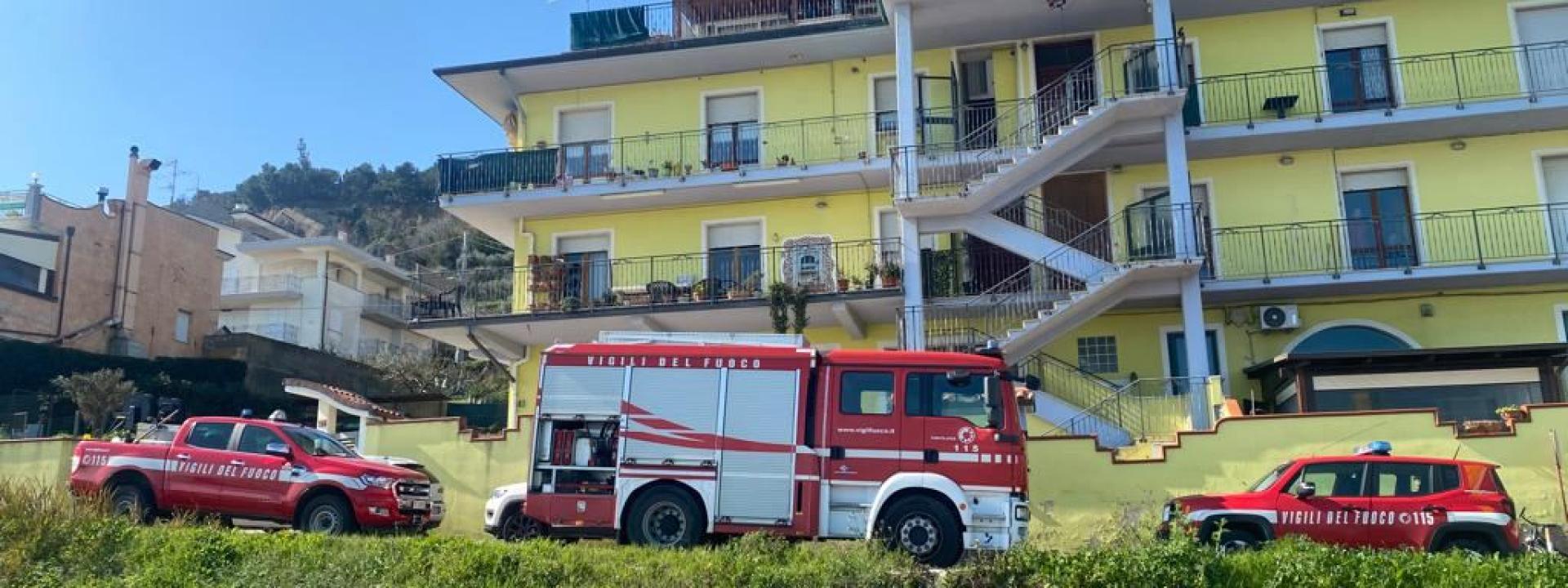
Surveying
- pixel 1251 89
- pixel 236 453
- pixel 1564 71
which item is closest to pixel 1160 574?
pixel 236 453

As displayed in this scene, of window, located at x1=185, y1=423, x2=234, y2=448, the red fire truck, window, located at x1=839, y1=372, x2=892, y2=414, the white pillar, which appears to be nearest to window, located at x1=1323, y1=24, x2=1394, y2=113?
the white pillar

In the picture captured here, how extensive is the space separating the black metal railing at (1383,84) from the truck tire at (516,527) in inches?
578

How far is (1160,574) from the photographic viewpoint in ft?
33.5

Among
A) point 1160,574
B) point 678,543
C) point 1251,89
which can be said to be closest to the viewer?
point 1160,574

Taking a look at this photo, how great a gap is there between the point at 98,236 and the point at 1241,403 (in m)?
35.7

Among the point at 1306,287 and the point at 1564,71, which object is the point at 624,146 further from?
the point at 1564,71

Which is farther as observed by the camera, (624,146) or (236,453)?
(624,146)

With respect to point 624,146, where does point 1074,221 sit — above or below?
below

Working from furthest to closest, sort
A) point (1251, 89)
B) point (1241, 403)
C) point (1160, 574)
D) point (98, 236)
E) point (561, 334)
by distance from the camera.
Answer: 1. point (98, 236)
2. point (561, 334)
3. point (1251, 89)
4. point (1241, 403)
5. point (1160, 574)

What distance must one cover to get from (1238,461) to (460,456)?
11371mm

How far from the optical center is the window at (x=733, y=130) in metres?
24.4

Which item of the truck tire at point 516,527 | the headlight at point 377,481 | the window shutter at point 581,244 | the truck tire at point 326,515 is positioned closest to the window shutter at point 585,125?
the window shutter at point 581,244

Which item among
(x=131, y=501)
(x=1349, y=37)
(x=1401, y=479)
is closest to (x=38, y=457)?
(x=131, y=501)

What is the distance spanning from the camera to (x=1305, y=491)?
13.3 metres
